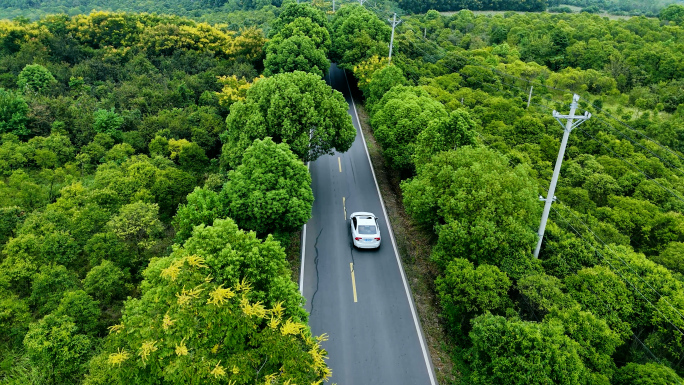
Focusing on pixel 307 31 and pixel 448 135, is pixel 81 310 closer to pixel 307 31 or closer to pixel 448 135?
pixel 448 135

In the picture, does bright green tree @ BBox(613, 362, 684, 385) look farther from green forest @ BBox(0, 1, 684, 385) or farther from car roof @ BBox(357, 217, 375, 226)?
car roof @ BBox(357, 217, 375, 226)

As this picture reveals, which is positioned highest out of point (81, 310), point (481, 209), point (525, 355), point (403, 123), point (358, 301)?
point (403, 123)

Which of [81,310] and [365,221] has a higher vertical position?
[365,221]

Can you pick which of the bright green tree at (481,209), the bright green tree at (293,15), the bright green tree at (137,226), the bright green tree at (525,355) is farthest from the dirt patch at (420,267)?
the bright green tree at (293,15)

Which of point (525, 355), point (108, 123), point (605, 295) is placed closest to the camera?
point (525, 355)

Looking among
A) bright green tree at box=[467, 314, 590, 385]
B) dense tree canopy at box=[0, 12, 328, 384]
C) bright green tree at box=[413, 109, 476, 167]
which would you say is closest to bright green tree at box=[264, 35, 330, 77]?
dense tree canopy at box=[0, 12, 328, 384]

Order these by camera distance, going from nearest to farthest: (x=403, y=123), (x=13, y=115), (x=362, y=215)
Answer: (x=362, y=215) → (x=403, y=123) → (x=13, y=115)

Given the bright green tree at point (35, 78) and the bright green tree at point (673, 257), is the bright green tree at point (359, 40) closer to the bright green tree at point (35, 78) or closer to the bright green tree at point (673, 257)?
the bright green tree at point (35, 78)

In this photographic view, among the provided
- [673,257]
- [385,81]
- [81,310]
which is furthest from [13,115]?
[673,257]
